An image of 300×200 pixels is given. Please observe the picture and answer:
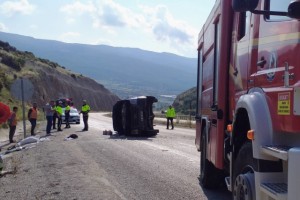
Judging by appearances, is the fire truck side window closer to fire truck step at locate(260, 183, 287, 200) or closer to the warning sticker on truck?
the warning sticker on truck

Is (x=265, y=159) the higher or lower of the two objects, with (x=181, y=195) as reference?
higher

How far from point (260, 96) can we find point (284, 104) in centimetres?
54

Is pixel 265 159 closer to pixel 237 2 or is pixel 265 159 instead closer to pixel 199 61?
pixel 237 2

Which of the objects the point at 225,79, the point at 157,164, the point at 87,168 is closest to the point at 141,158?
the point at 157,164

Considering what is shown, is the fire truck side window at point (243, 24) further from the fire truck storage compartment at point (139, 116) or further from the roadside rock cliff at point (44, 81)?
the roadside rock cliff at point (44, 81)

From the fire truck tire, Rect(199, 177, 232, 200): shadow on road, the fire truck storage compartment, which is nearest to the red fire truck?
Rect(199, 177, 232, 200): shadow on road

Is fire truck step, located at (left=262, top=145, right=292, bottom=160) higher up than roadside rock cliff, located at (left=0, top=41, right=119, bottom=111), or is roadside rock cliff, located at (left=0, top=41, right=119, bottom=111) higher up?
roadside rock cliff, located at (left=0, top=41, right=119, bottom=111)

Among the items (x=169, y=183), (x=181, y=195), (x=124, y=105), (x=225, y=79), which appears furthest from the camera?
(x=124, y=105)

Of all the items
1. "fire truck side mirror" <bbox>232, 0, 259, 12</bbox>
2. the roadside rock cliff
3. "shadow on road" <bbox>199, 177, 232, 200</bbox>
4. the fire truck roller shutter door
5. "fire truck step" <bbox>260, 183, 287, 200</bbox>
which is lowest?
"shadow on road" <bbox>199, 177, 232, 200</bbox>

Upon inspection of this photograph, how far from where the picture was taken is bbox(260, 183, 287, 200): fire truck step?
11.8ft

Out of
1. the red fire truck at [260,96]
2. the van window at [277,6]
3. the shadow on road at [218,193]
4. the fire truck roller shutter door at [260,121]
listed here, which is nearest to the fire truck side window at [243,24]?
the red fire truck at [260,96]

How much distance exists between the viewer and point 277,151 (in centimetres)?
370

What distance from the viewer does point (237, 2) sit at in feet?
12.6

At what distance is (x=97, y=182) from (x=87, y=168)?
1.96m
